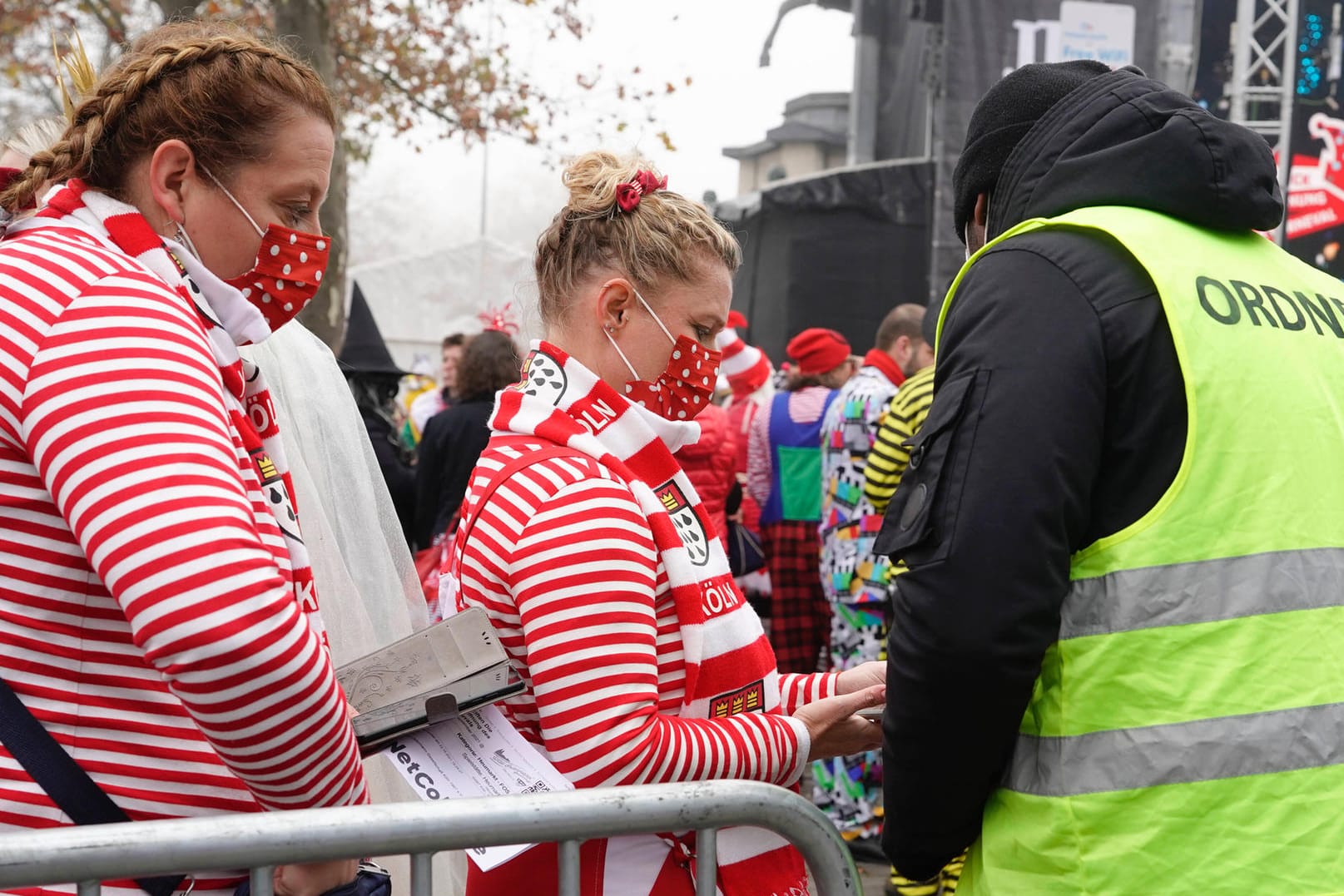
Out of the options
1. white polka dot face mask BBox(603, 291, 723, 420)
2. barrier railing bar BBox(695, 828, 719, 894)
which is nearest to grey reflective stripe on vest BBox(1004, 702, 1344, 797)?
barrier railing bar BBox(695, 828, 719, 894)

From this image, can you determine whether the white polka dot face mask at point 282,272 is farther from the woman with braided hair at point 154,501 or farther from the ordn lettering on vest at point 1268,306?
the ordn lettering on vest at point 1268,306

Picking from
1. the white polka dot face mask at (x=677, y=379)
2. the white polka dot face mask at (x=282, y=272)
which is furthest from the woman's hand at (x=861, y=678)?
the white polka dot face mask at (x=282, y=272)

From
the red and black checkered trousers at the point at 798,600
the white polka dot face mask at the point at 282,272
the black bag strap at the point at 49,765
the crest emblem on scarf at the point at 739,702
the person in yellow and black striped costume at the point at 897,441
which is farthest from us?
the red and black checkered trousers at the point at 798,600

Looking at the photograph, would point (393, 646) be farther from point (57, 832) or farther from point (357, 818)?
point (57, 832)

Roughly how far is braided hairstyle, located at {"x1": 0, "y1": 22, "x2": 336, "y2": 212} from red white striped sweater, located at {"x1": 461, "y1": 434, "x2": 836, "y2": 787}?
0.59 m

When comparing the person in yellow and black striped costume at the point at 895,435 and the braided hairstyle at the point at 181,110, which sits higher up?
the braided hairstyle at the point at 181,110

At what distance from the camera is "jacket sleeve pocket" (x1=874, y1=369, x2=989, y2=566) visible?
1530 mm

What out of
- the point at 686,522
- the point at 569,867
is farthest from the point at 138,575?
the point at 686,522

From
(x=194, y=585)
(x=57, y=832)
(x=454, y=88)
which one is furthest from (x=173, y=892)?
(x=454, y=88)

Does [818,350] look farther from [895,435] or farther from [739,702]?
[739,702]

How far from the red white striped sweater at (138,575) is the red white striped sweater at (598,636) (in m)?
0.32

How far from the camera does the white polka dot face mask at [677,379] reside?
2.06 meters

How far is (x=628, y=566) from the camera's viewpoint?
1.69 metres

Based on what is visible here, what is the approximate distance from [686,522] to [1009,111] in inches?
31.6
